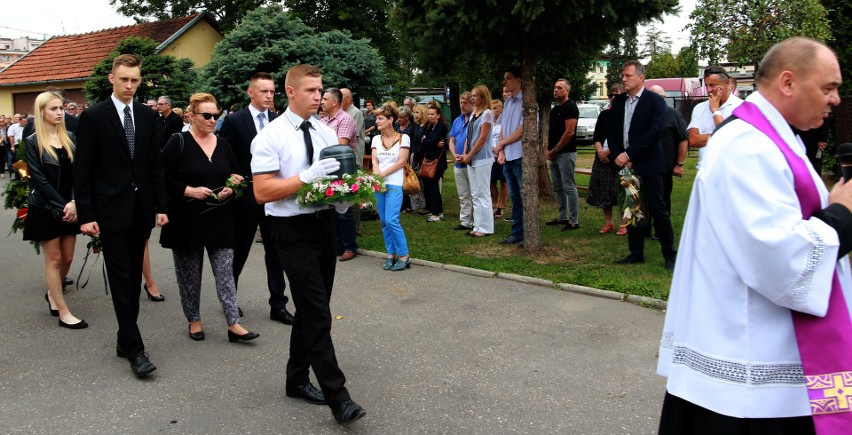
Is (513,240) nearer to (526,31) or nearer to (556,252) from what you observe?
(556,252)

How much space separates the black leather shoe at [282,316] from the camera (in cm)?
646

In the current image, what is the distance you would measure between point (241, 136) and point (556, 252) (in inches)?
166

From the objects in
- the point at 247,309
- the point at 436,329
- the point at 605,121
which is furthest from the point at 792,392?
the point at 605,121

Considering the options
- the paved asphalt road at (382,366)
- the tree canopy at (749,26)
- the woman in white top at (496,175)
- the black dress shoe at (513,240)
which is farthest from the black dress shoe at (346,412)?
the tree canopy at (749,26)

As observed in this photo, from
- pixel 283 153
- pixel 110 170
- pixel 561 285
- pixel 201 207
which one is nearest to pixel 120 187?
pixel 110 170

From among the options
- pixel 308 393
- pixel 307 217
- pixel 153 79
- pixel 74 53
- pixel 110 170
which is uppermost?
pixel 74 53

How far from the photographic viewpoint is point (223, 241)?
5855 millimetres

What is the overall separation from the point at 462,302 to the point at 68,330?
3658mm

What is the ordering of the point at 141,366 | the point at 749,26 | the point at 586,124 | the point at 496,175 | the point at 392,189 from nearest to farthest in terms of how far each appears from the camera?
the point at 141,366
the point at 392,189
the point at 496,175
the point at 749,26
the point at 586,124

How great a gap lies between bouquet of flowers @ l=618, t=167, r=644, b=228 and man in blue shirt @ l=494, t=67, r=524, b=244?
1.66m

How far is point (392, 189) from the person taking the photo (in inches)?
333

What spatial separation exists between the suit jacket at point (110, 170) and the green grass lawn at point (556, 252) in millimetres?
4060

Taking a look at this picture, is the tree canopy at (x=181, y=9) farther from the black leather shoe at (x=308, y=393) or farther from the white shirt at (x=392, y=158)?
the black leather shoe at (x=308, y=393)

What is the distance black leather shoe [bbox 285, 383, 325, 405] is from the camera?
4.67 m
